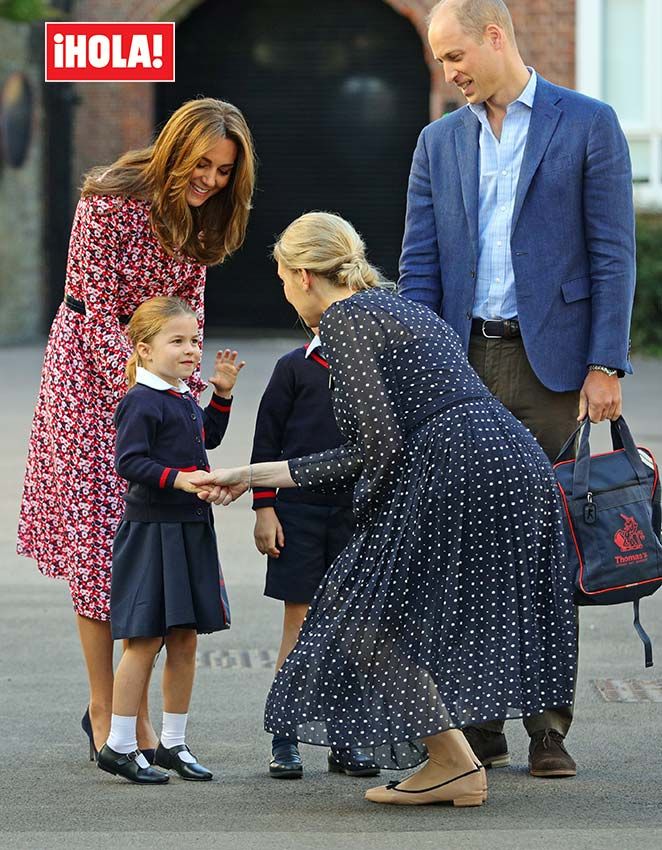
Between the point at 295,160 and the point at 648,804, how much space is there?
19.4 metres

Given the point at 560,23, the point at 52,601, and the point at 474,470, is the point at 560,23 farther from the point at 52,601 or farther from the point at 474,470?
the point at 474,470

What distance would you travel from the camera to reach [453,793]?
13.6 feet

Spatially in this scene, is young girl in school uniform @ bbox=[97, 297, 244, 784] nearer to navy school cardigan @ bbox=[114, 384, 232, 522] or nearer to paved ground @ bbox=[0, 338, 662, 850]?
navy school cardigan @ bbox=[114, 384, 232, 522]

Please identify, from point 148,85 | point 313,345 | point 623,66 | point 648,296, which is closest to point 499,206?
point 313,345

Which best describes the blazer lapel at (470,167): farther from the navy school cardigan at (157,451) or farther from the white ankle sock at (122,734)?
the white ankle sock at (122,734)

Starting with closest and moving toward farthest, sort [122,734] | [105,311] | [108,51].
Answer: [122,734], [105,311], [108,51]

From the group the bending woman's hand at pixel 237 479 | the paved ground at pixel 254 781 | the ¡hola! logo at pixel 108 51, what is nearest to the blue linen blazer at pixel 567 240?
the bending woman's hand at pixel 237 479

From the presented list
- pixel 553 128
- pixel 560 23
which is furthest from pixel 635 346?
pixel 553 128

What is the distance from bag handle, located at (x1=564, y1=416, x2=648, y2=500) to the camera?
4.35 m

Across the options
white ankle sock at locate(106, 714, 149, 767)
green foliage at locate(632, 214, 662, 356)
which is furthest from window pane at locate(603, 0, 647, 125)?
white ankle sock at locate(106, 714, 149, 767)

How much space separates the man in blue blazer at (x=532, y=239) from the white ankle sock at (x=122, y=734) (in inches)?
37.7

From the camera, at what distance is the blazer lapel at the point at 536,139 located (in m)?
4.66

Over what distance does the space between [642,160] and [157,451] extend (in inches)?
683

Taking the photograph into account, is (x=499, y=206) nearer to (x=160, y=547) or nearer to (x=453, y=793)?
(x=160, y=547)
